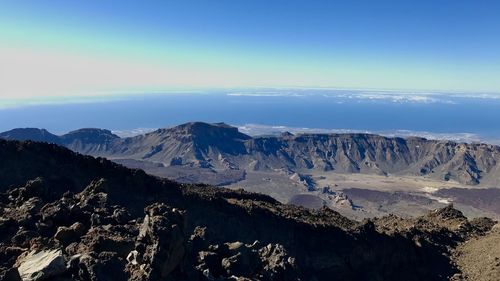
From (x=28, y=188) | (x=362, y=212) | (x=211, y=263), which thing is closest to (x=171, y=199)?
(x=28, y=188)

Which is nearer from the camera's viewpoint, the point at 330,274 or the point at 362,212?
the point at 330,274

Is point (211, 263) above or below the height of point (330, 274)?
above

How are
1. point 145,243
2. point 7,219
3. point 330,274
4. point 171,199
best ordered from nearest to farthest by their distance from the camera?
point 145,243, point 7,219, point 330,274, point 171,199

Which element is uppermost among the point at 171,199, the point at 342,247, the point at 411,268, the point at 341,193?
the point at 171,199

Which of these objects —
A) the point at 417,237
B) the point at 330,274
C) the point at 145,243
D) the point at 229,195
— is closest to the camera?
the point at 145,243

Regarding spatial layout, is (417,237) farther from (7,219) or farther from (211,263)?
(7,219)

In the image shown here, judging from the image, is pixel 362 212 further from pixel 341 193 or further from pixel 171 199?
pixel 171 199
